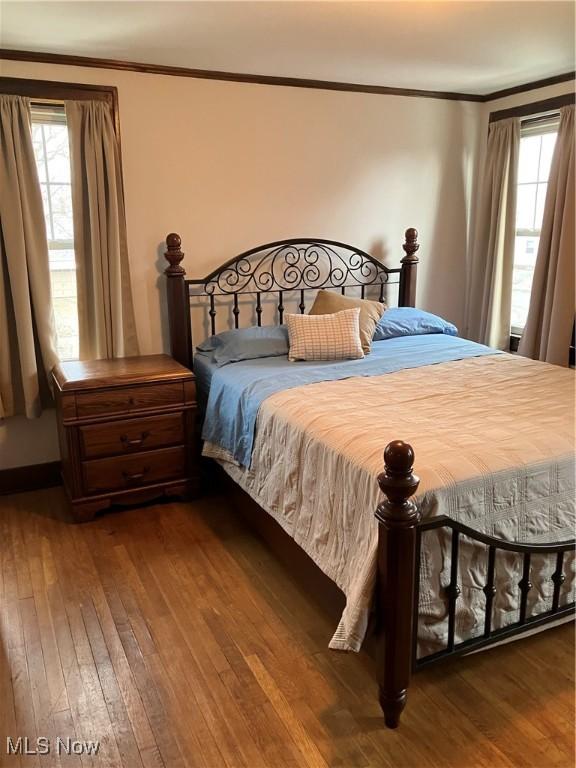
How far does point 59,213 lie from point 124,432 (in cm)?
126

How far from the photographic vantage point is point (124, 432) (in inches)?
124

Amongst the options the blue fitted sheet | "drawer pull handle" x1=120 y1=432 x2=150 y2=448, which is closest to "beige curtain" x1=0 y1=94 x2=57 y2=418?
"drawer pull handle" x1=120 y1=432 x2=150 y2=448

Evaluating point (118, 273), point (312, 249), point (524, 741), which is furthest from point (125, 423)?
point (524, 741)

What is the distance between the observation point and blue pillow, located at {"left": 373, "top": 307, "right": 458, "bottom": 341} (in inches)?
150

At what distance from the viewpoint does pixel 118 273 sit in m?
3.38

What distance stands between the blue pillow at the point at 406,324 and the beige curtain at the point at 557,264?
0.54 meters

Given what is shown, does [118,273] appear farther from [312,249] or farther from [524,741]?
[524,741]

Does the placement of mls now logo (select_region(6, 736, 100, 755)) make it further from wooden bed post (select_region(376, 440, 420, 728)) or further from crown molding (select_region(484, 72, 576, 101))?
crown molding (select_region(484, 72, 576, 101))

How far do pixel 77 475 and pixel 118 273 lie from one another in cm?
109

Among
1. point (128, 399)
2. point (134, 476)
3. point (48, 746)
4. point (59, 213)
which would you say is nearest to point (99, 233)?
point (59, 213)

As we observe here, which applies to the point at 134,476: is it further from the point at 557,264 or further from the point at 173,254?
the point at 557,264

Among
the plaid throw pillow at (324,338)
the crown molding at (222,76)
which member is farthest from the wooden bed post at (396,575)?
the crown molding at (222,76)

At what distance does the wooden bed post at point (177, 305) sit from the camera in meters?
3.51

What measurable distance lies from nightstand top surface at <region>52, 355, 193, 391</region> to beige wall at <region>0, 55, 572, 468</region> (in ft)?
1.05
